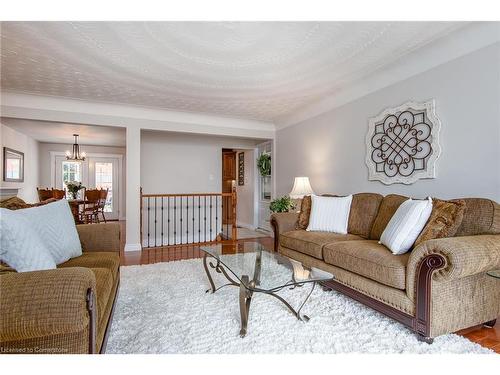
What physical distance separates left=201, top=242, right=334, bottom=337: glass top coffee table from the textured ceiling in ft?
11.5

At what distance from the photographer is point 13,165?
5.49 m

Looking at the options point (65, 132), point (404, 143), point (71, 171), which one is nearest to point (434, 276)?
point (404, 143)

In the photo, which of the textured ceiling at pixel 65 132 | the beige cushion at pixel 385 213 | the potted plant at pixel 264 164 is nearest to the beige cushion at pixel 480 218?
the beige cushion at pixel 385 213

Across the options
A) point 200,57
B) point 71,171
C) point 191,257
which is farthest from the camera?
point 71,171

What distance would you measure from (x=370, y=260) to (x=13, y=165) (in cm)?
672

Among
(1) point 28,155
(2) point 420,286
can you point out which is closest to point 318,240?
(2) point 420,286

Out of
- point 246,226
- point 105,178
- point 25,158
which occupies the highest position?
point 25,158

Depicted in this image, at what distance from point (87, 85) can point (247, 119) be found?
270 cm

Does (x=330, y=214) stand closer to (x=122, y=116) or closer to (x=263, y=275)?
(x=263, y=275)

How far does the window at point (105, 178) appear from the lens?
26.4 feet

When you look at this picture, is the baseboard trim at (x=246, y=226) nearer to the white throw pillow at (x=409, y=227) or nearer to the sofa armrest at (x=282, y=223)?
the sofa armrest at (x=282, y=223)

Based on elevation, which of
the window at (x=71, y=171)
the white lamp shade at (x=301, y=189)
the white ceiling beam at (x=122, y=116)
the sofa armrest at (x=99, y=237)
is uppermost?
the white ceiling beam at (x=122, y=116)

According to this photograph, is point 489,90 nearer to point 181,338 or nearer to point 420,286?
point 420,286

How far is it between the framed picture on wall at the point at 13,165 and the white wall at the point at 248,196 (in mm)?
4855
